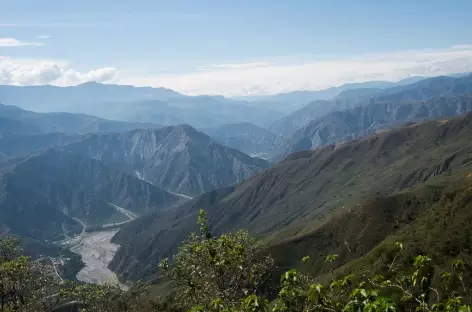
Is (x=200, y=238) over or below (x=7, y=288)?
over

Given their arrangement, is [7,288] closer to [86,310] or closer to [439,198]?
[86,310]

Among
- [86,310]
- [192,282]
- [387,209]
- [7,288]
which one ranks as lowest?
[387,209]

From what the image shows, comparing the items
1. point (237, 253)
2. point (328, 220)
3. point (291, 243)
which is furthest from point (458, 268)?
point (328, 220)

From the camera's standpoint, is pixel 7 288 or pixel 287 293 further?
pixel 7 288

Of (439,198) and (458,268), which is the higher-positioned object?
(458,268)

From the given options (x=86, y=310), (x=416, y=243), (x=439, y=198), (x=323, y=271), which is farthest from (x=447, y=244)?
(x=86, y=310)

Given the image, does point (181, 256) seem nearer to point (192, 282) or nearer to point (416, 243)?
point (192, 282)

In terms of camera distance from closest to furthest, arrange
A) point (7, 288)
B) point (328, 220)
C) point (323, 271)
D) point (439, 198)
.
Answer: point (7, 288)
point (323, 271)
point (439, 198)
point (328, 220)

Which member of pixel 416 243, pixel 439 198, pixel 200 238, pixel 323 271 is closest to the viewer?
pixel 200 238

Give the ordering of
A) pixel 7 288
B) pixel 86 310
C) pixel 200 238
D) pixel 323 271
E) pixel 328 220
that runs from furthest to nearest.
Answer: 1. pixel 328 220
2. pixel 323 271
3. pixel 86 310
4. pixel 7 288
5. pixel 200 238
